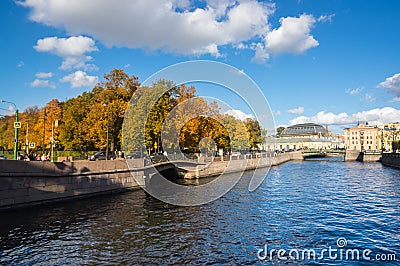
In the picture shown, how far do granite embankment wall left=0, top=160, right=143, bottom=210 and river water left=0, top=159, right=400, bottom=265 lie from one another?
2.86ft

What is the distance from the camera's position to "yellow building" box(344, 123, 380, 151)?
150 m

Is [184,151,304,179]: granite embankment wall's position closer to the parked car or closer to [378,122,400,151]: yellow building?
the parked car

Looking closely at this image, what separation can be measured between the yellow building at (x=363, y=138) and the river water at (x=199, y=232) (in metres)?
142

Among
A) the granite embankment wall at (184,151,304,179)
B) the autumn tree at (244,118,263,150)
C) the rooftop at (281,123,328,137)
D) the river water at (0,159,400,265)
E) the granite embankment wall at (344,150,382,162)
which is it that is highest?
the rooftop at (281,123,328,137)

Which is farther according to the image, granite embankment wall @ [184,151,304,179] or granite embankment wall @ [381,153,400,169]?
granite embankment wall @ [381,153,400,169]

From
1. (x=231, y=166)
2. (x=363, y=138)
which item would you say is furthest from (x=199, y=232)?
(x=363, y=138)

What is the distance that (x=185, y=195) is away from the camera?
2708 cm

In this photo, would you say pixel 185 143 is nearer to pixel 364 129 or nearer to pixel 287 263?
pixel 287 263

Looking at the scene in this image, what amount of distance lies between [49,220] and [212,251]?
32.0 ft

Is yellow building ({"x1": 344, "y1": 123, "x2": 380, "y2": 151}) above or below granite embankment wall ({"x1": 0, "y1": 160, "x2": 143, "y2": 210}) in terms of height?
above

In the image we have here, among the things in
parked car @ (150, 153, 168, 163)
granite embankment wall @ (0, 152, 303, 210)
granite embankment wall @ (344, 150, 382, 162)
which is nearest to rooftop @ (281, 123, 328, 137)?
granite embankment wall @ (344, 150, 382, 162)

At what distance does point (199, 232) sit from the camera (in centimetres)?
1563

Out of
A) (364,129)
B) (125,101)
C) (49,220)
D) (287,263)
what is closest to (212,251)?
(287,263)

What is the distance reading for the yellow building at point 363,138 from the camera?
15038cm
